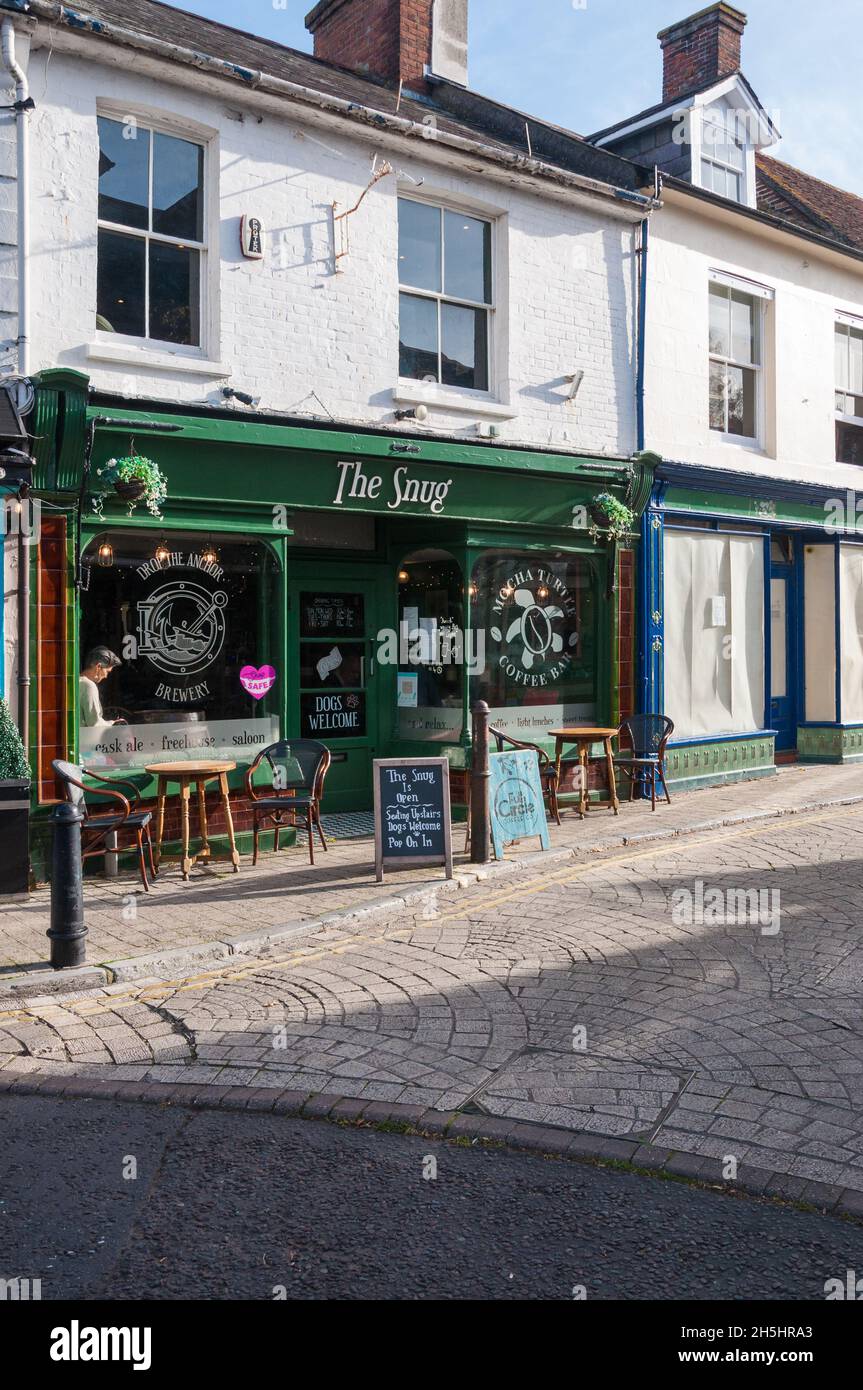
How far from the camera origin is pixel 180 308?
9461mm

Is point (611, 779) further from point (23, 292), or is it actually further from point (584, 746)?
point (23, 292)

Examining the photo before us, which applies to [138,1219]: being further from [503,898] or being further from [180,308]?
[180,308]

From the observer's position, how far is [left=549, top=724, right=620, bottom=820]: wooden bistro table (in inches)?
446

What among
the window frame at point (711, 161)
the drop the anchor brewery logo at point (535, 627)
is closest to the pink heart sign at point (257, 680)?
the drop the anchor brewery logo at point (535, 627)

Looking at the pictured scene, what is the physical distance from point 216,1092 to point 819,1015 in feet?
9.49

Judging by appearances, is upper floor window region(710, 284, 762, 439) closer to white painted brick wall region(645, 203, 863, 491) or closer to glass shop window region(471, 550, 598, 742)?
white painted brick wall region(645, 203, 863, 491)

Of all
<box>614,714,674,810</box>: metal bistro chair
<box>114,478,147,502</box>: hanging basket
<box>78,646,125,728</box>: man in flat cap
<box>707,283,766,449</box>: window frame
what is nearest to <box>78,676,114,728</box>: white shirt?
<box>78,646,125,728</box>: man in flat cap

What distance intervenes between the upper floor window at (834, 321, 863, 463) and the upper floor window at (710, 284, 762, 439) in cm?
185

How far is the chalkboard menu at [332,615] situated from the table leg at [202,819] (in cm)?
263

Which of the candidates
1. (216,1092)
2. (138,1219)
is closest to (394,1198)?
(138,1219)

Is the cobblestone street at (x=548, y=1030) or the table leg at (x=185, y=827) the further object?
the table leg at (x=185, y=827)

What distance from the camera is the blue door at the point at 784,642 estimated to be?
50.8 ft

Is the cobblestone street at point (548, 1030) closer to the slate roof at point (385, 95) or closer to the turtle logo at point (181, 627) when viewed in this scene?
the turtle logo at point (181, 627)

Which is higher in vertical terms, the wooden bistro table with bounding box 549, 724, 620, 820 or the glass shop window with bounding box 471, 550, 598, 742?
the glass shop window with bounding box 471, 550, 598, 742
